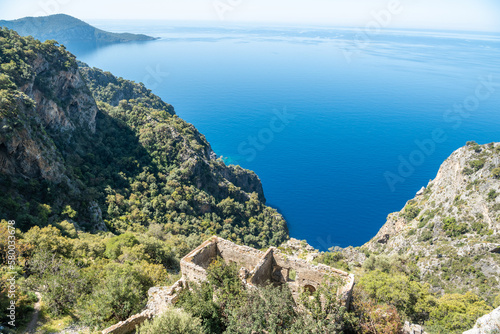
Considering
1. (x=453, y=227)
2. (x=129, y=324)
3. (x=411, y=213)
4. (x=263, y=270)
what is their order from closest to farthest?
(x=129, y=324) < (x=263, y=270) < (x=453, y=227) < (x=411, y=213)

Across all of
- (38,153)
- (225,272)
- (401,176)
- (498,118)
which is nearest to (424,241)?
(225,272)

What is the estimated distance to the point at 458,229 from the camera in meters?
46.2

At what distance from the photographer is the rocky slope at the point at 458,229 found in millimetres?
38844

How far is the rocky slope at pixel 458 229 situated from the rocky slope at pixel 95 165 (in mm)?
28522

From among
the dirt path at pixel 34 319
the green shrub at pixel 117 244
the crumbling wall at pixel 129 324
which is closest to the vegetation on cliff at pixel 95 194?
the green shrub at pixel 117 244

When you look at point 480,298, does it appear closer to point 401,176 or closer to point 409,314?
point 409,314

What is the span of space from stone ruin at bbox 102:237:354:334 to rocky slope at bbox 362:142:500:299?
28.6 meters

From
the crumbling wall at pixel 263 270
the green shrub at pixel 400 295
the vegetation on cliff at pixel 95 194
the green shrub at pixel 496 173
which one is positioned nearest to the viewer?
the crumbling wall at pixel 263 270

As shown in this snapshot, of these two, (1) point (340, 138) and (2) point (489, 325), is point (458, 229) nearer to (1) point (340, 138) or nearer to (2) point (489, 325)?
(2) point (489, 325)

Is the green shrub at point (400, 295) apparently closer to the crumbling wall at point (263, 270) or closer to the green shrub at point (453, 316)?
the green shrub at point (453, 316)

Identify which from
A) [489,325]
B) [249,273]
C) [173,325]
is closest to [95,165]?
[249,273]

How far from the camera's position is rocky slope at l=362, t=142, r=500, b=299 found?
38.8 m

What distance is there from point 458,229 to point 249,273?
139ft

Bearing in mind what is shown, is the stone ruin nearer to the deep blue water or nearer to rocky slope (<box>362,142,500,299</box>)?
rocky slope (<box>362,142,500,299</box>)
